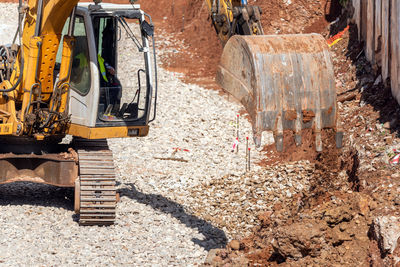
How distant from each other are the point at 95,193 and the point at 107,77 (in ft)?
5.57

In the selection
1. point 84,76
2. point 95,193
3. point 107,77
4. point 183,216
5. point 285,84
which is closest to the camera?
point 285,84

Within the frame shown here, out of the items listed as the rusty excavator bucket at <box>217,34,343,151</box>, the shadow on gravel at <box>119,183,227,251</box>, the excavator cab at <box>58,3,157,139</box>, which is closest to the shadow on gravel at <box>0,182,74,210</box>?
the shadow on gravel at <box>119,183,227,251</box>

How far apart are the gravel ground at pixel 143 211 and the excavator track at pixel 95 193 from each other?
15 cm

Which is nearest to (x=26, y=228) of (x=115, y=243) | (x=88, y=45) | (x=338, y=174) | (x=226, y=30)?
(x=115, y=243)

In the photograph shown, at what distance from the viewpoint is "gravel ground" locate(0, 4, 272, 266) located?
8.53m

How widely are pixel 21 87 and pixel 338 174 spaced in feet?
18.0

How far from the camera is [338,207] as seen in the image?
27.7ft

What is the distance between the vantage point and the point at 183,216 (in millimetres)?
10312

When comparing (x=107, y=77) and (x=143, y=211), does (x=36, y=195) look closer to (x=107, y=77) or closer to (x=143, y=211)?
(x=143, y=211)

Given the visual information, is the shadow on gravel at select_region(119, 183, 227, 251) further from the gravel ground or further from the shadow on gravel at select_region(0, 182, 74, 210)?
the shadow on gravel at select_region(0, 182, 74, 210)

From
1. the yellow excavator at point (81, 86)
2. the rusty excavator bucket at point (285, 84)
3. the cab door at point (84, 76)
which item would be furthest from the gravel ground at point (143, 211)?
the rusty excavator bucket at point (285, 84)

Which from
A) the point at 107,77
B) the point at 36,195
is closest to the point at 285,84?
the point at 107,77

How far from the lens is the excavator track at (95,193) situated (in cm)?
944

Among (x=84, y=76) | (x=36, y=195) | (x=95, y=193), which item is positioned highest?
(x=84, y=76)
